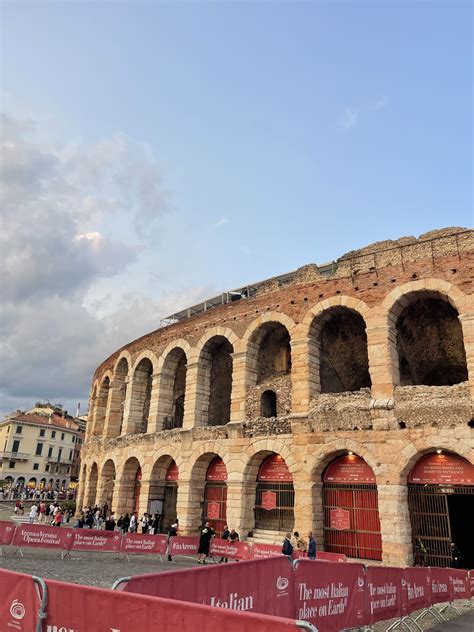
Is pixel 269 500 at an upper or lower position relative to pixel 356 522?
upper


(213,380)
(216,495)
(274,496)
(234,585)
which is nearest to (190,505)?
(216,495)

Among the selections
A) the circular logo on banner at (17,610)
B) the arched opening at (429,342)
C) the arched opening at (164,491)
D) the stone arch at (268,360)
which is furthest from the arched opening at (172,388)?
the circular logo on banner at (17,610)

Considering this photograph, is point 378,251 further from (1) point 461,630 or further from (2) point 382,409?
(1) point 461,630

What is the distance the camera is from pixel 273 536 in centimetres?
1570

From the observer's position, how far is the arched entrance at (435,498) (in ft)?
41.3

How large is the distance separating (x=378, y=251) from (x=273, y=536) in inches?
436

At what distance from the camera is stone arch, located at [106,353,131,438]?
26.5m

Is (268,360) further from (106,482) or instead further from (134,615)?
(134,615)

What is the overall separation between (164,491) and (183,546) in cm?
687

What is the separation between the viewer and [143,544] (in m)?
14.4

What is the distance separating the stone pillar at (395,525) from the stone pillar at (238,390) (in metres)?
6.29

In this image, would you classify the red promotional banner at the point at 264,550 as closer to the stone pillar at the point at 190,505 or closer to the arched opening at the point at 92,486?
the stone pillar at the point at 190,505

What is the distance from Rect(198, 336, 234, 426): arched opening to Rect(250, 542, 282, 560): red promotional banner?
24.0ft

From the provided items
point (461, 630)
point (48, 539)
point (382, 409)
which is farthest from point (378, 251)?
point (48, 539)
